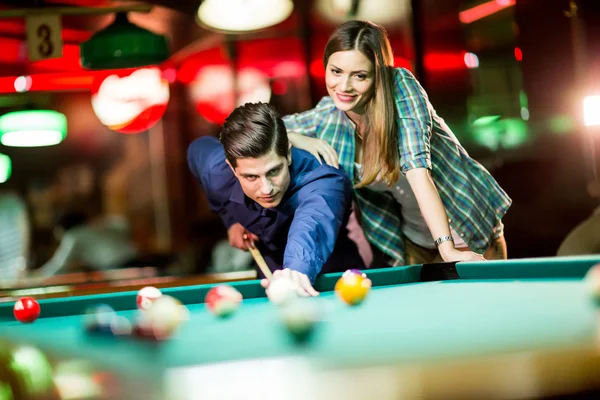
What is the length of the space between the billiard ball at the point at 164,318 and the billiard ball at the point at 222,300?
0.46ft

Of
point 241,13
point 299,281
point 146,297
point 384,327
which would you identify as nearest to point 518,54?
point 241,13

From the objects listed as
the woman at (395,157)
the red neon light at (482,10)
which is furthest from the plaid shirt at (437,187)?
the red neon light at (482,10)

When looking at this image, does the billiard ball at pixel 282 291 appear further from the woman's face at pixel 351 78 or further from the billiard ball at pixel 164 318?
the woman's face at pixel 351 78

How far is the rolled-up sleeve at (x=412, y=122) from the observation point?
8.63ft

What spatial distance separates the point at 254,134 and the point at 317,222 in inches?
16.5

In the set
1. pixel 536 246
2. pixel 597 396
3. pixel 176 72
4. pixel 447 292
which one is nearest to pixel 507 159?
pixel 536 246

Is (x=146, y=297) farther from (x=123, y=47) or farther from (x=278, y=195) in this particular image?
(x=123, y=47)

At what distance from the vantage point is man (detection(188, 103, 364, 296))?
2373mm

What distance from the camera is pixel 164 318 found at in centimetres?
142

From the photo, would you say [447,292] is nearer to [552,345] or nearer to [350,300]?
[350,300]

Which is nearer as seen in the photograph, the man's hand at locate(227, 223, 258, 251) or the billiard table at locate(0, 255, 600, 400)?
the billiard table at locate(0, 255, 600, 400)

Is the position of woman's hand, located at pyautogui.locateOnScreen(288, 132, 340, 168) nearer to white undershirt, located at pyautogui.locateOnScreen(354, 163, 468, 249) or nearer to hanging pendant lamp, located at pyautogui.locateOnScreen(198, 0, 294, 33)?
white undershirt, located at pyautogui.locateOnScreen(354, 163, 468, 249)

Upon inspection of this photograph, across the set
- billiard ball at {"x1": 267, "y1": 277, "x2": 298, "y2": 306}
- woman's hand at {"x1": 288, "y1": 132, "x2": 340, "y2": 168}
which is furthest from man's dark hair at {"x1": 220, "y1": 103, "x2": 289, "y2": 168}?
billiard ball at {"x1": 267, "y1": 277, "x2": 298, "y2": 306}

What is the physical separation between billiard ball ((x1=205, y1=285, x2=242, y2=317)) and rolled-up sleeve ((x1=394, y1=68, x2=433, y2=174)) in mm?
934
